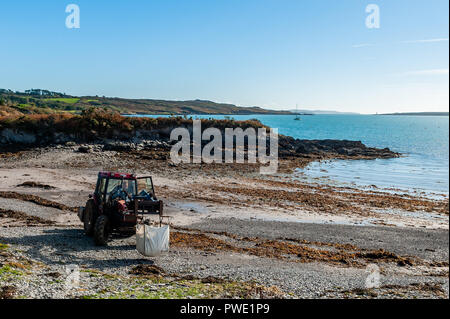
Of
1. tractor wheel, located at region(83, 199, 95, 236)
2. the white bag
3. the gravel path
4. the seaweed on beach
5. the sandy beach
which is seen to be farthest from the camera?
the seaweed on beach

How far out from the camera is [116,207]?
1514 cm

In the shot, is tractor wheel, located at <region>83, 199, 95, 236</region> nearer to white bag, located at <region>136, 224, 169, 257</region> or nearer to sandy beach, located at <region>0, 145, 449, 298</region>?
sandy beach, located at <region>0, 145, 449, 298</region>

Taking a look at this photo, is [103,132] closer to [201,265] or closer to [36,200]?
[36,200]

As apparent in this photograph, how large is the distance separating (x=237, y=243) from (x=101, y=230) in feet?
20.0

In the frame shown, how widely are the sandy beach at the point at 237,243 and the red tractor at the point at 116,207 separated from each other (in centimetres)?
72

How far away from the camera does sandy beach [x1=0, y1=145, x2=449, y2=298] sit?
10.9 metres

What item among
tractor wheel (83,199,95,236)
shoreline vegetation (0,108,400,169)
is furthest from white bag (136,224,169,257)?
shoreline vegetation (0,108,400,169)

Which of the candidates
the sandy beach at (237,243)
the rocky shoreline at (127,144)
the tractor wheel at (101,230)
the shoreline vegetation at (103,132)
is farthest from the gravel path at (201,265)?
the rocky shoreline at (127,144)

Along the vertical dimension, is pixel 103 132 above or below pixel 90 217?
above

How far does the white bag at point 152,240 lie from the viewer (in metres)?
13.4

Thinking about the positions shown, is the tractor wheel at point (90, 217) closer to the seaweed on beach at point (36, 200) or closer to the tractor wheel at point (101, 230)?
the tractor wheel at point (101, 230)

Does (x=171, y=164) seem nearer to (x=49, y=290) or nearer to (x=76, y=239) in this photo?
(x=76, y=239)

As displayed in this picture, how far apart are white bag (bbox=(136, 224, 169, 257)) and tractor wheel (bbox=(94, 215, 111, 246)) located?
6.22ft

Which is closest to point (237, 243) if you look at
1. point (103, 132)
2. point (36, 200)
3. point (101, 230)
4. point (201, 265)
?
point (201, 265)
